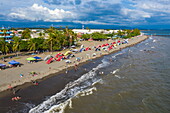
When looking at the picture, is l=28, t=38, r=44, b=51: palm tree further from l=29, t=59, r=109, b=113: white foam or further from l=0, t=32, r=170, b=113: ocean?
l=29, t=59, r=109, b=113: white foam

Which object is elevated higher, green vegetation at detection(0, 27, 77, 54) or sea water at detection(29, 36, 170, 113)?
green vegetation at detection(0, 27, 77, 54)

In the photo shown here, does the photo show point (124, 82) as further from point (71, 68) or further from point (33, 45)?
point (33, 45)

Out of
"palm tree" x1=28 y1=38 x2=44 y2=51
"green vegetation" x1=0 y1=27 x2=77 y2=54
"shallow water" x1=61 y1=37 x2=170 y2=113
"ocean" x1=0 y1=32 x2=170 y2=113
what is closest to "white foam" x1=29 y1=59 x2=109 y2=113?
"ocean" x1=0 y1=32 x2=170 y2=113

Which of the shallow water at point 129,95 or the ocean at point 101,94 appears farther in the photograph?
the shallow water at point 129,95

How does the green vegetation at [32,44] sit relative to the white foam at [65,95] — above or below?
above

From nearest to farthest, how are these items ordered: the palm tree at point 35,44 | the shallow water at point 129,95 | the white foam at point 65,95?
the white foam at point 65,95 → the shallow water at point 129,95 → the palm tree at point 35,44

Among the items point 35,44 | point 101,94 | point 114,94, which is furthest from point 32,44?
point 114,94

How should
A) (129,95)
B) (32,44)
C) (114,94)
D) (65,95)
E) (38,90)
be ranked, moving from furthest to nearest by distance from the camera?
1. (32,44)
2. (38,90)
3. (114,94)
4. (129,95)
5. (65,95)

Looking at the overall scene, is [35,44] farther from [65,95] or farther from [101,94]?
[101,94]

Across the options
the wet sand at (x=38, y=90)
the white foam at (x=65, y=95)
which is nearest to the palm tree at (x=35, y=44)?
the wet sand at (x=38, y=90)

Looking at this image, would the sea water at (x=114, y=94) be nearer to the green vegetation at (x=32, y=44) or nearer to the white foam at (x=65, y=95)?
the white foam at (x=65, y=95)
